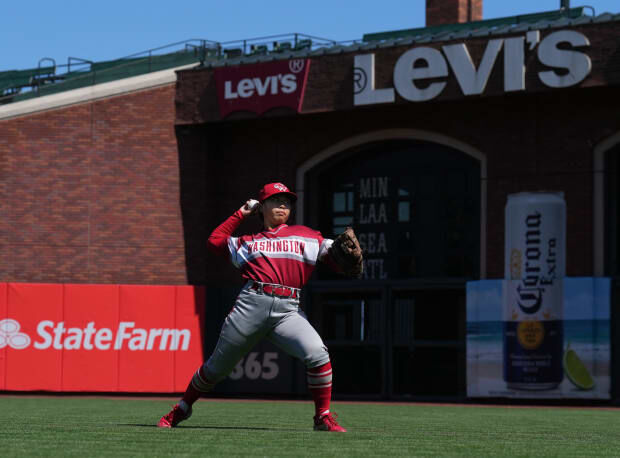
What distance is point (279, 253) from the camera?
802 cm

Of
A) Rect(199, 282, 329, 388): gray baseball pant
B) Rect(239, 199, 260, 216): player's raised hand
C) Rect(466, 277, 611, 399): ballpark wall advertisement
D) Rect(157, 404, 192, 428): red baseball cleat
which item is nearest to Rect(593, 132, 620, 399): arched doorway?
Rect(466, 277, 611, 399): ballpark wall advertisement

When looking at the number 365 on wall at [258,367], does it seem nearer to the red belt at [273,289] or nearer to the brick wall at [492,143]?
the brick wall at [492,143]

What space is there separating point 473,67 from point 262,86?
5.00 meters

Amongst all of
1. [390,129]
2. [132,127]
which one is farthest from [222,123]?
[390,129]

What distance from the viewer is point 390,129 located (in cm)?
2333

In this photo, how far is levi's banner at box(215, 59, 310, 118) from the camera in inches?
904

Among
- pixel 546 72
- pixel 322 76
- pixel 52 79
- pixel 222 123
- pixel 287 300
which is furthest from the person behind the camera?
pixel 52 79

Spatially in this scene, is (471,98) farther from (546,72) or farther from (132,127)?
(132,127)

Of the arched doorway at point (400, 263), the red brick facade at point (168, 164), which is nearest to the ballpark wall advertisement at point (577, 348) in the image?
the arched doorway at point (400, 263)

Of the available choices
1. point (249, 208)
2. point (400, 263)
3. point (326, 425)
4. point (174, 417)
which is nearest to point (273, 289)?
point (249, 208)

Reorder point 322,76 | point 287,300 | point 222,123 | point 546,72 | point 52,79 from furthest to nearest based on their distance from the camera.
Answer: point 52,79
point 222,123
point 322,76
point 546,72
point 287,300

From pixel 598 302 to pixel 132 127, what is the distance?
37.1 ft

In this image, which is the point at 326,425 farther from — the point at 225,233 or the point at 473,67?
the point at 473,67

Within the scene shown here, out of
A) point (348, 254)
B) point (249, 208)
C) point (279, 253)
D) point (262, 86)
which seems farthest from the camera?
point (262, 86)
